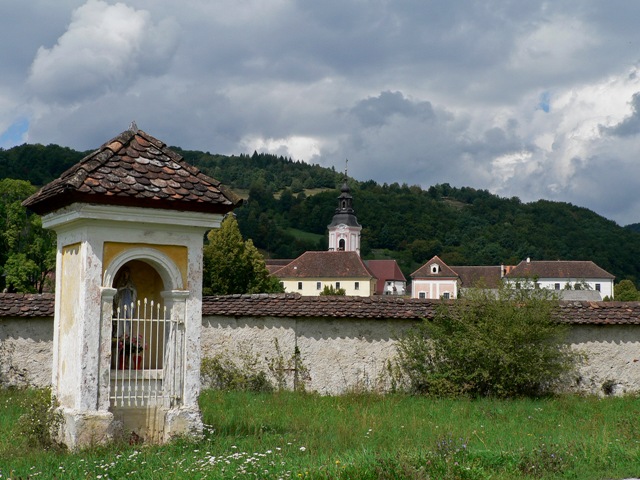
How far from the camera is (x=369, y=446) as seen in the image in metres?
8.79

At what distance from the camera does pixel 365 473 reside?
268 inches

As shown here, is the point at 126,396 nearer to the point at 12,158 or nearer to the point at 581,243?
the point at 12,158

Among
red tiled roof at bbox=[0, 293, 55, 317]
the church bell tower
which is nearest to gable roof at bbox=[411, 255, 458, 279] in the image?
the church bell tower

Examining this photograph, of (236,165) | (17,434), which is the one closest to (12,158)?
(17,434)

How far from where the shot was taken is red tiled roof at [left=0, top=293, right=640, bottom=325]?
52.7ft

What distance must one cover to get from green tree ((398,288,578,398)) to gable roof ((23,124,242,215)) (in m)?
7.86

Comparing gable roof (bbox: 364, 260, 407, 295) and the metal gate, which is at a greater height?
gable roof (bbox: 364, 260, 407, 295)

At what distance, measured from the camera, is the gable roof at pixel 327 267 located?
283 feet

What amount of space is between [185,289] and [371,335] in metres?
7.89

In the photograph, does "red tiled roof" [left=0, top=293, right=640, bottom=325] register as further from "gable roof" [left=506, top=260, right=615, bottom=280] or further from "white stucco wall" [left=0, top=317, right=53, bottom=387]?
"gable roof" [left=506, top=260, right=615, bottom=280]

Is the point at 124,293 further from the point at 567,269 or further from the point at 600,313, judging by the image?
the point at 567,269

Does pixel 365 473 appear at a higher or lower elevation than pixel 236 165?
lower

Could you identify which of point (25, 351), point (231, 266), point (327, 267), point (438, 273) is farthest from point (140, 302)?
point (438, 273)

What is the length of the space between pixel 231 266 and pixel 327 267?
39.2 meters
